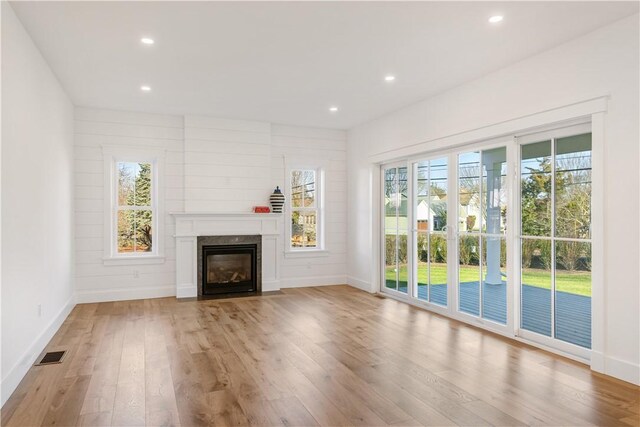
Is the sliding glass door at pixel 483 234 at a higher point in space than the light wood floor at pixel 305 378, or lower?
higher

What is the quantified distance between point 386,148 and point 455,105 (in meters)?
1.55

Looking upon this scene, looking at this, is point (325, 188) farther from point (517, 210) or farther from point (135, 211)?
point (517, 210)

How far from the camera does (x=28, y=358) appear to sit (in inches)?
134

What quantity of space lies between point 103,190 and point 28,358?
320 cm

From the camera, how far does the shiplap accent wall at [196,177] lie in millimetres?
6020

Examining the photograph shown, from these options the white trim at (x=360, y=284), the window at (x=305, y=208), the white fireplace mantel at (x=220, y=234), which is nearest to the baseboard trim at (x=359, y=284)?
the white trim at (x=360, y=284)

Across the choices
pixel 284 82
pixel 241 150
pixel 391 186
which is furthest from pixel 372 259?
pixel 284 82

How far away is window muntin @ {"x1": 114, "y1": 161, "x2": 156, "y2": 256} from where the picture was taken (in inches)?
249

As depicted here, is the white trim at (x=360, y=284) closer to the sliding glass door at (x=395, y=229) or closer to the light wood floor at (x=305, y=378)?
the sliding glass door at (x=395, y=229)

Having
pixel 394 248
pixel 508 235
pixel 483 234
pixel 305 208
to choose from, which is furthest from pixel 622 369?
pixel 305 208

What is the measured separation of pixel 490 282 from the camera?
15.0 ft

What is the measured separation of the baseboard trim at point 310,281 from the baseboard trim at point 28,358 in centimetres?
337

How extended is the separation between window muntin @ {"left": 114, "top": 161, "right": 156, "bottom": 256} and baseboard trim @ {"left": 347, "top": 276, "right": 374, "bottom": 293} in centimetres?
338

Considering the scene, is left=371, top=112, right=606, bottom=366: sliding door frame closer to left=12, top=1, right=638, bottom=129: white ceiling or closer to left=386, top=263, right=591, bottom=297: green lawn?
left=386, top=263, right=591, bottom=297: green lawn
